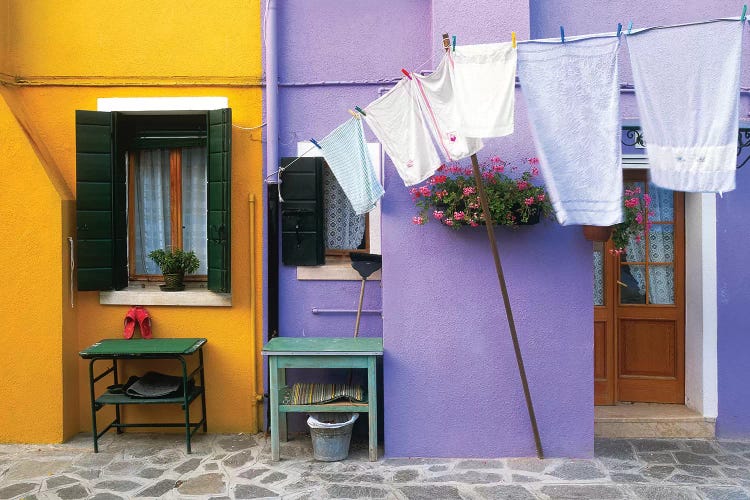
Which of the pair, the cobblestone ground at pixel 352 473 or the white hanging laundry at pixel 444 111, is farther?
the cobblestone ground at pixel 352 473

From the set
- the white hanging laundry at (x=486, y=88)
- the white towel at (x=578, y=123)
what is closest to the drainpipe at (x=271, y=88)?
the white hanging laundry at (x=486, y=88)

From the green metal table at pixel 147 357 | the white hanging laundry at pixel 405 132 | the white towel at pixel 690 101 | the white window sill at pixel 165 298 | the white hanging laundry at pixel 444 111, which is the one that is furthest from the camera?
the white window sill at pixel 165 298

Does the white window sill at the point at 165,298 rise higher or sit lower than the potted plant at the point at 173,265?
lower

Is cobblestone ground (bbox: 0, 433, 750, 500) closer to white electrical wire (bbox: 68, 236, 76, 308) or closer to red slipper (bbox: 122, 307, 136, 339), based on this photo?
red slipper (bbox: 122, 307, 136, 339)

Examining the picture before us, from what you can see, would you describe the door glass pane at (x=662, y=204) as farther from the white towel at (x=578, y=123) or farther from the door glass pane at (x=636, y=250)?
the white towel at (x=578, y=123)

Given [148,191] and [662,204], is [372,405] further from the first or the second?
[662,204]

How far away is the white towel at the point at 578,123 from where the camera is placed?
441cm

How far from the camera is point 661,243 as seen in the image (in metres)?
6.53

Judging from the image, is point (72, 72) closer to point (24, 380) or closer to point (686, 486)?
point (24, 380)

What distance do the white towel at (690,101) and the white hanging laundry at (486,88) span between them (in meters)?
0.84

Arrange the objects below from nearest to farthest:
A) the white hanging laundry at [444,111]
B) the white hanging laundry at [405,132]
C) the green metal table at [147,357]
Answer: the white hanging laundry at [444,111] → the white hanging laundry at [405,132] → the green metal table at [147,357]

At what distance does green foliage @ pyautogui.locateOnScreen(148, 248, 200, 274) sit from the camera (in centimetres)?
615

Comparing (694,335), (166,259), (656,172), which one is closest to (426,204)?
(656,172)

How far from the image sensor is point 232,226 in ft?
20.2
